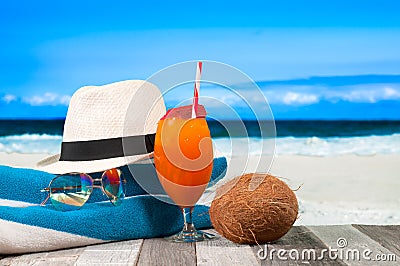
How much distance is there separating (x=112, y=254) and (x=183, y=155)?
28 centimetres

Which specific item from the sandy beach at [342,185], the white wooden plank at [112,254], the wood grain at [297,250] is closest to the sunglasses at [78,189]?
the white wooden plank at [112,254]

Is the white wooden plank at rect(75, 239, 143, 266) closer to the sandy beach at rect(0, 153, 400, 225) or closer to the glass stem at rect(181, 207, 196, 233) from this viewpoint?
the glass stem at rect(181, 207, 196, 233)

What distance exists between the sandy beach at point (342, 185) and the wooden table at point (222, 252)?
1138 mm

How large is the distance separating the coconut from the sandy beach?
1231 millimetres

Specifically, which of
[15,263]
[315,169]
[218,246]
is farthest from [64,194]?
[315,169]

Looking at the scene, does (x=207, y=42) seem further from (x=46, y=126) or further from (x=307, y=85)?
(x=46, y=126)

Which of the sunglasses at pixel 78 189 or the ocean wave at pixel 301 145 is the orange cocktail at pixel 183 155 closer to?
the sunglasses at pixel 78 189

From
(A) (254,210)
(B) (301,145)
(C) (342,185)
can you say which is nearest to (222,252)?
(A) (254,210)

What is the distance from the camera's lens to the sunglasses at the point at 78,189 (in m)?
1.68

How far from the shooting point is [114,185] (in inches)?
66.9

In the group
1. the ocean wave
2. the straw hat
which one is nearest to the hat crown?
the straw hat

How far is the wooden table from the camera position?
139 centimetres

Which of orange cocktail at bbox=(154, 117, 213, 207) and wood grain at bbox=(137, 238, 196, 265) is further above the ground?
orange cocktail at bbox=(154, 117, 213, 207)

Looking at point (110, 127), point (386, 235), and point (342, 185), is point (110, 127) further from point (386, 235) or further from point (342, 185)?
point (342, 185)
